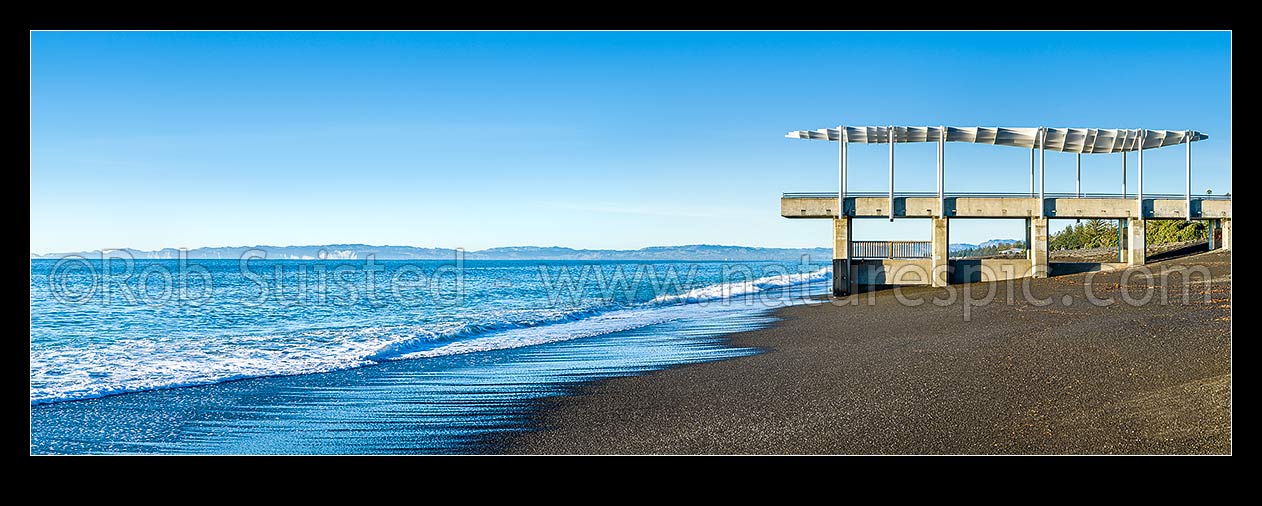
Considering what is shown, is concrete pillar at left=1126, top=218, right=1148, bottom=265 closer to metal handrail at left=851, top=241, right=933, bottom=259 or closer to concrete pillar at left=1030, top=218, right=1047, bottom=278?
concrete pillar at left=1030, top=218, right=1047, bottom=278

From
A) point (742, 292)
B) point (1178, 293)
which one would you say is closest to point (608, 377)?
point (1178, 293)

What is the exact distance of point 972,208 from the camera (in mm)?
24297

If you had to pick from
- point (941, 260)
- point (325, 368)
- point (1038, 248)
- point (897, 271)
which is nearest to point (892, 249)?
point (897, 271)

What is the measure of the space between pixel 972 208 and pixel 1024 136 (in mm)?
2938

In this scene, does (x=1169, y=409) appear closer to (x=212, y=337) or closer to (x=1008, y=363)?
(x=1008, y=363)

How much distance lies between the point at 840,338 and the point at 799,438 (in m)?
7.08

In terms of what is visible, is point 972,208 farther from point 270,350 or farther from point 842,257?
point 270,350

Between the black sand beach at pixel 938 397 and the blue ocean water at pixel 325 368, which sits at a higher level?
the black sand beach at pixel 938 397

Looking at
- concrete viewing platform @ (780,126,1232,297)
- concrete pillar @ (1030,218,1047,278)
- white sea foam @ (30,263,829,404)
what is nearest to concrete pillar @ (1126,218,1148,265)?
concrete viewing platform @ (780,126,1232,297)

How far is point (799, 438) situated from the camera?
6020 mm

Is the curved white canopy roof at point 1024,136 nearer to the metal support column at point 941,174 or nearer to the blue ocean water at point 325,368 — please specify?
the metal support column at point 941,174

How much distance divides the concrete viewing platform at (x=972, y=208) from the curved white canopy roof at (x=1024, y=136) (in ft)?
0.10

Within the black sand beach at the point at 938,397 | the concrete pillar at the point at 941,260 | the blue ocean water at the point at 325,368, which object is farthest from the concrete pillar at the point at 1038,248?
the black sand beach at the point at 938,397

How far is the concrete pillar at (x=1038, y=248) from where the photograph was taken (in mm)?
24344
